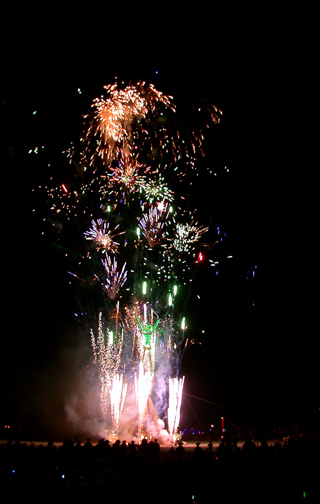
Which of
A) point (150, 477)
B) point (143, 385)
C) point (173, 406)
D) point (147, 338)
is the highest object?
point (147, 338)

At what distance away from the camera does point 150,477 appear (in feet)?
17.3

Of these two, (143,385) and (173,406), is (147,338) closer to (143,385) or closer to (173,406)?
(143,385)

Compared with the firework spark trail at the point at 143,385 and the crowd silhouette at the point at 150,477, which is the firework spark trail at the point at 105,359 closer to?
the firework spark trail at the point at 143,385

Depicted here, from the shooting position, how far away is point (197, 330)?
2714cm

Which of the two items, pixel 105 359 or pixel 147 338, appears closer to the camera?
pixel 147 338

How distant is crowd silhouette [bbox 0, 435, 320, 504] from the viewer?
497 centimetres


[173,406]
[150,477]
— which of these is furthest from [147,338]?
[150,477]

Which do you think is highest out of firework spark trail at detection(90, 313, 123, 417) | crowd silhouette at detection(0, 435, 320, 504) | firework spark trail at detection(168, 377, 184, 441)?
firework spark trail at detection(90, 313, 123, 417)

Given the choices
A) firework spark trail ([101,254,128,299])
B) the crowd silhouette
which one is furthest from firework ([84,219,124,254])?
the crowd silhouette

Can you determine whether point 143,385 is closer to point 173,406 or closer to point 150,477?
point 173,406

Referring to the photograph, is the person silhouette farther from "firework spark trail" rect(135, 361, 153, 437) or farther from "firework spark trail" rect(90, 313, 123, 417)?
"firework spark trail" rect(90, 313, 123, 417)

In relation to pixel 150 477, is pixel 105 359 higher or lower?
higher

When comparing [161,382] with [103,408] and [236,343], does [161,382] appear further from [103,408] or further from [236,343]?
[236,343]

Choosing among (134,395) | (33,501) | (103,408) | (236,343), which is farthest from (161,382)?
(33,501)
